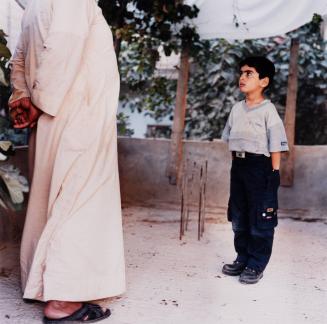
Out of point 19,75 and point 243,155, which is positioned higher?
point 19,75

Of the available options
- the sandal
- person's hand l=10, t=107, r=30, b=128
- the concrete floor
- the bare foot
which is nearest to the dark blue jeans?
the concrete floor

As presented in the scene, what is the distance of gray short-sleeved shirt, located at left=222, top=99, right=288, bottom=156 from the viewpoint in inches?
109

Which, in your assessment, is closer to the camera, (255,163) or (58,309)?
(58,309)

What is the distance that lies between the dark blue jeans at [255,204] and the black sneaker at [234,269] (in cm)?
6

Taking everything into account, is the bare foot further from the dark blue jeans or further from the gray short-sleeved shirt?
the gray short-sleeved shirt

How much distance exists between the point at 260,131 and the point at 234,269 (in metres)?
0.83

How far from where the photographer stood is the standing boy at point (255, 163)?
2.80 meters

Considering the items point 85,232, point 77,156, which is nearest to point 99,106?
point 77,156

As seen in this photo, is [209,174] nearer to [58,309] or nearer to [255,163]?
[255,163]

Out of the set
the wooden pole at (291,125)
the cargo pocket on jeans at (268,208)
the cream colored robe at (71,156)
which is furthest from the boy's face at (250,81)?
the wooden pole at (291,125)

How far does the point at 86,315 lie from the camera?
7.30ft

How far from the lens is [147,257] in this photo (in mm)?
3336

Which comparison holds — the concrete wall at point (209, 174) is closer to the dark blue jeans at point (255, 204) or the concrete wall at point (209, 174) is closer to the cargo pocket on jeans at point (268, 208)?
the dark blue jeans at point (255, 204)

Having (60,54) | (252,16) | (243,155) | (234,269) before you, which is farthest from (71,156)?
(252,16)
